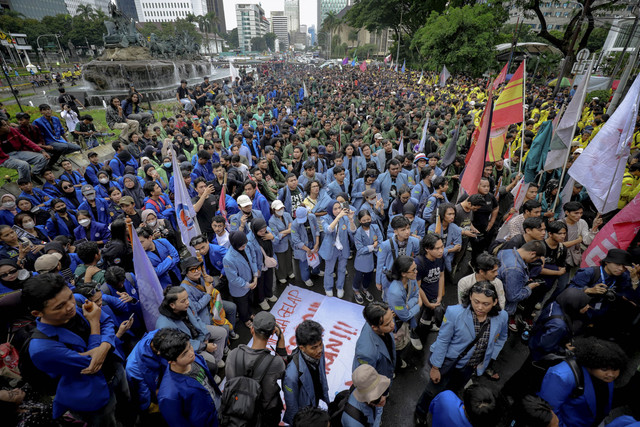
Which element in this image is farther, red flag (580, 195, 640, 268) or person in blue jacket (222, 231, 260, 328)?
person in blue jacket (222, 231, 260, 328)

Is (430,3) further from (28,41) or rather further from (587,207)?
(28,41)

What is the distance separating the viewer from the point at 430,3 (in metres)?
32.8

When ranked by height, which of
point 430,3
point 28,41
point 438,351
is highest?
point 430,3

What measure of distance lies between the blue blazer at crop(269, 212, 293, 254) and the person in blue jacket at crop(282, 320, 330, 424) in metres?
2.56

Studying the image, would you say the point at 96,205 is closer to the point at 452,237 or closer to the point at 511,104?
the point at 452,237

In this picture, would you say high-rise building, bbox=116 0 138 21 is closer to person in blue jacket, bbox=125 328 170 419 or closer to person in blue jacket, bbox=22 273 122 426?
person in blue jacket, bbox=22 273 122 426

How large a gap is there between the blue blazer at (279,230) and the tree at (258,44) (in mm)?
143341

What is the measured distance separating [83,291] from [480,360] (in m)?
4.12

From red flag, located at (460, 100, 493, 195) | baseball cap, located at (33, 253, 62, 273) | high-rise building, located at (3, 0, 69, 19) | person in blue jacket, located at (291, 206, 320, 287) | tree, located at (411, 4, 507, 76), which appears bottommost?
person in blue jacket, located at (291, 206, 320, 287)

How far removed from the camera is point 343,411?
2.27 meters

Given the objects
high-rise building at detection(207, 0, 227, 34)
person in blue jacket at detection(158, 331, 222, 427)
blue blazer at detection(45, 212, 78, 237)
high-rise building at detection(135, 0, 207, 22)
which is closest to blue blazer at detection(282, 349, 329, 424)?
person in blue jacket at detection(158, 331, 222, 427)

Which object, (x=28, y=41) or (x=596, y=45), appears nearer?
(x=596, y=45)

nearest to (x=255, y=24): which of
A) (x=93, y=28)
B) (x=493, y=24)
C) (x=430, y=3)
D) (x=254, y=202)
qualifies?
(x=93, y=28)

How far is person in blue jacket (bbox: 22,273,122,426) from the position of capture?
2.21 m
